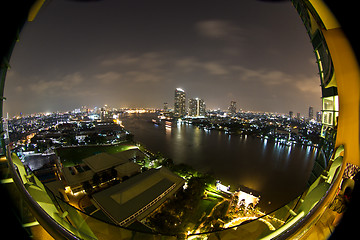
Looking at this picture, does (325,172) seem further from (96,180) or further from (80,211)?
(96,180)

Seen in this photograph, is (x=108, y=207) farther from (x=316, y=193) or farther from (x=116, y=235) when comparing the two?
(x=316, y=193)

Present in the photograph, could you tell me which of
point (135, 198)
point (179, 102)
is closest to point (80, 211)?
point (135, 198)

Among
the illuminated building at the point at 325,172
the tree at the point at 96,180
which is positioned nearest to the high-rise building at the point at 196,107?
the tree at the point at 96,180

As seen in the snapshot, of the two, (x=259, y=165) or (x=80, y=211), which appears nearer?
(x=80, y=211)

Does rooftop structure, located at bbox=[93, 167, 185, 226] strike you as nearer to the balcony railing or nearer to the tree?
the tree

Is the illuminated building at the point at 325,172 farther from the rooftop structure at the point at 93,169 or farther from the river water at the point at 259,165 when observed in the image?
the river water at the point at 259,165

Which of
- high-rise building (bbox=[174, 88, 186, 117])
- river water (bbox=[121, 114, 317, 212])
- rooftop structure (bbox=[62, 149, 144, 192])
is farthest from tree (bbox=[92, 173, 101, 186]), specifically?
high-rise building (bbox=[174, 88, 186, 117])
